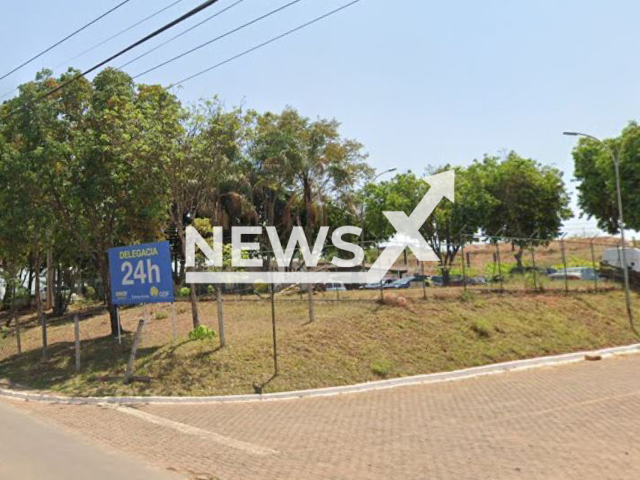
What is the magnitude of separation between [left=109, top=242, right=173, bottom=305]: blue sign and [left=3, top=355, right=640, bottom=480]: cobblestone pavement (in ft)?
10.1

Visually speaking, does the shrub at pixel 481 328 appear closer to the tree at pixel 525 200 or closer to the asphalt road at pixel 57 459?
the asphalt road at pixel 57 459

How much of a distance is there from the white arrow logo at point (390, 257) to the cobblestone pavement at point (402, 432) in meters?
4.71

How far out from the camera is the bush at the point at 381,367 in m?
14.2

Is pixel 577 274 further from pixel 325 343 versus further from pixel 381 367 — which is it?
pixel 325 343

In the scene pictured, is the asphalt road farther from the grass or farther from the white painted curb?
the grass

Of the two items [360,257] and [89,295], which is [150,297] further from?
[89,295]

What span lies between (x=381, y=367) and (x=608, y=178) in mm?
25012

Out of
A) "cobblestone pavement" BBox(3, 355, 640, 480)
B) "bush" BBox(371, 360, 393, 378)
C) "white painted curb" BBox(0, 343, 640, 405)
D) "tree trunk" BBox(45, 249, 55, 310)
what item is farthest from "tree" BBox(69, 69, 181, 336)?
"tree trunk" BBox(45, 249, 55, 310)

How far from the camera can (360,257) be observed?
2428 centimetres

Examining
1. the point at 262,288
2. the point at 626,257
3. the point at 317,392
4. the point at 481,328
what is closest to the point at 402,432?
the point at 317,392

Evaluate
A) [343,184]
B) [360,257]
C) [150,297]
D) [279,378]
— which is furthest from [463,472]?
[343,184]

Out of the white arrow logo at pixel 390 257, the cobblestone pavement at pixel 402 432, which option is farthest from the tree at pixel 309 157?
the cobblestone pavement at pixel 402 432

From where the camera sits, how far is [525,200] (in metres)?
41.3

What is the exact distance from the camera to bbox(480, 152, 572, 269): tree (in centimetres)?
4116
